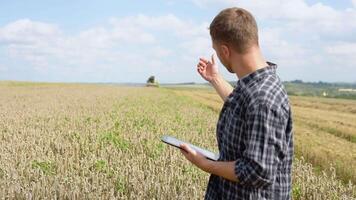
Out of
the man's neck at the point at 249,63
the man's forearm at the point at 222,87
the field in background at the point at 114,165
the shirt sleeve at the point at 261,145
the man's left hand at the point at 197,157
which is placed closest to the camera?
the shirt sleeve at the point at 261,145

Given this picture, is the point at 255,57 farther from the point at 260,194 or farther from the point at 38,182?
the point at 38,182

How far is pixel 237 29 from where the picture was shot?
296cm

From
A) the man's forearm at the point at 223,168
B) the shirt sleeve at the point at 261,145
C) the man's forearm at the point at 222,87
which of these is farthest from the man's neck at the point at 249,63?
the man's forearm at the point at 222,87

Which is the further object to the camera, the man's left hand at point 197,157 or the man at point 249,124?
the man's left hand at point 197,157

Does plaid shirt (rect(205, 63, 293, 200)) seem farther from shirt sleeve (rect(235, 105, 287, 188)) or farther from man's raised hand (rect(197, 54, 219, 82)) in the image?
man's raised hand (rect(197, 54, 219, 82))

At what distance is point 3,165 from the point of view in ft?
27.8

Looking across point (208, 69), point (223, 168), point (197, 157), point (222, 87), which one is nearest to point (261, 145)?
point (223, 168)

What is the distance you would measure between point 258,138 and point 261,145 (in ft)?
0.14

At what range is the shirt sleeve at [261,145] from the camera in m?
2.93

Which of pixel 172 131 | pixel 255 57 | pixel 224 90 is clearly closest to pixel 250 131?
pixel 255 57

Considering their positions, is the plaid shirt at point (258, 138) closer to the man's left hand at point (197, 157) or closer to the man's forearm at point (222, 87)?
the man's left hand at point (197, 157)

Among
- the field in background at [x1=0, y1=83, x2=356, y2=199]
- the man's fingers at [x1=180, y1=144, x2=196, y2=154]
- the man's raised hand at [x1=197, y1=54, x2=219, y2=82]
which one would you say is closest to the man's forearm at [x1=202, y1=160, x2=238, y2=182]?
the man's fingers at [x1=180, y1=144, x2=196, y2=154]

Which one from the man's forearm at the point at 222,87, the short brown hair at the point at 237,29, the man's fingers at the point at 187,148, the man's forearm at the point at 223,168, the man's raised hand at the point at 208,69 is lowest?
the man's forearm at the point at 223,168

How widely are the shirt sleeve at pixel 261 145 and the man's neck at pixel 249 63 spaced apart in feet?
0.90
